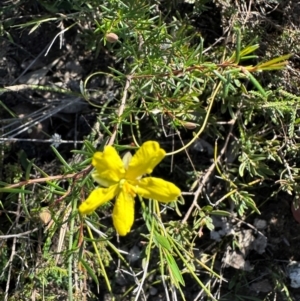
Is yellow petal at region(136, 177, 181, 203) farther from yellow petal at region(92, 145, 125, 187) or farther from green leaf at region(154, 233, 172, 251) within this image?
green leaf at region(154, 233, 172, 251)

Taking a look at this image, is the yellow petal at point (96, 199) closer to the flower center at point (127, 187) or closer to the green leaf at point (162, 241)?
the flower center at point (127, 187)

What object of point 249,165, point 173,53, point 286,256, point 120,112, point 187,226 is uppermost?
point 173,53

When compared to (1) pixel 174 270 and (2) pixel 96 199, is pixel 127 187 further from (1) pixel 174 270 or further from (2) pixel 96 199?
(1) pixel 174 270

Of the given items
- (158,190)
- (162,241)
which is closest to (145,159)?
(158,190)

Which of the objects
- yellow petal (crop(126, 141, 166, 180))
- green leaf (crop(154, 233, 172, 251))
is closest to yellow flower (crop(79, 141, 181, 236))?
yellow petal (crop(126, 141, 166, 180))

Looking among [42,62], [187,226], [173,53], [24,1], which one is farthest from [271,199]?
[24,1]

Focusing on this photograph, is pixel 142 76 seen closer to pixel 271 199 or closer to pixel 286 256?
pixel 271 199

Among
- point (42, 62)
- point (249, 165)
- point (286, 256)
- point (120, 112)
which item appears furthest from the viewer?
point (42, 62)
